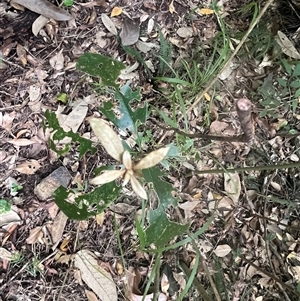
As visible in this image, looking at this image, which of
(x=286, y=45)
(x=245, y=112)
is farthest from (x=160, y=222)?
(x=286, y=45)

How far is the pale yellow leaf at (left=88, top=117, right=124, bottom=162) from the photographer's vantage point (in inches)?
30.3

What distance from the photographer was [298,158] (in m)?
1.53

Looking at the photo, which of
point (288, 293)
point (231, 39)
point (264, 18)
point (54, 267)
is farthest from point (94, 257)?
point (264, 18)

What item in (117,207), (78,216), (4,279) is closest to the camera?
(78,216)

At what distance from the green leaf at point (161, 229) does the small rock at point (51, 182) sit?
1.30 ft

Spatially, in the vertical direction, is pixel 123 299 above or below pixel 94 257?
below

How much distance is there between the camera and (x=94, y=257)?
1.32 meters

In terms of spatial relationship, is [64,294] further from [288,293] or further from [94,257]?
[288,293]

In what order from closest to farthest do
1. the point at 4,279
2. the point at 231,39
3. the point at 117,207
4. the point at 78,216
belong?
the point at 78,216, the point at 4,279, the point at 117,207, the point at 231,39

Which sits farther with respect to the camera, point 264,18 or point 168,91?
point 264,18

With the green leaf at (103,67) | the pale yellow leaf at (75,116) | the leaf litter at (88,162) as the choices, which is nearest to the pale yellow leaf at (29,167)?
the leaf litter at (88,162)

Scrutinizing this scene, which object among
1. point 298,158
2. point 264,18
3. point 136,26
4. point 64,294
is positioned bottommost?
point 298,158

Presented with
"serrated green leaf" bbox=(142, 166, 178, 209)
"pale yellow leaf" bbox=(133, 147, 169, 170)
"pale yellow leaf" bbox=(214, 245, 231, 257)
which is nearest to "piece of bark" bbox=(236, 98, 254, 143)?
"pale yellow leaf" bbox=(133, 147, 169, 170)

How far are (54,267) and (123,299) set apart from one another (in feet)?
0.71
